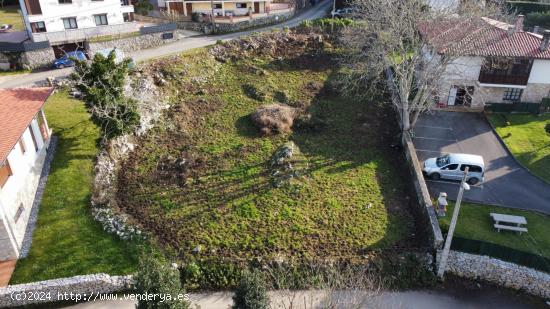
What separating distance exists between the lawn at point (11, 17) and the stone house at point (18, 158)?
34905mm

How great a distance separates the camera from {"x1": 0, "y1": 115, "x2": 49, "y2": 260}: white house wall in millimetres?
22750

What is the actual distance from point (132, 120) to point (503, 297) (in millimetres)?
25732

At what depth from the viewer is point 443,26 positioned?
34.1 metres

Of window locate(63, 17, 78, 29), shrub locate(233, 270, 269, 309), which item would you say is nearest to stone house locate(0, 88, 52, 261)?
shrub locate(233, 270, 269, 309)

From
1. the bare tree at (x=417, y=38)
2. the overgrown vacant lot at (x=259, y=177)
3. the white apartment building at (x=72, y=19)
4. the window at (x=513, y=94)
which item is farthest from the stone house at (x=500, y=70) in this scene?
the white apartment building at (x=72, y=19)

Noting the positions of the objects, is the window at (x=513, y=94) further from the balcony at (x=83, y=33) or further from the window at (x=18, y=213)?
the window at (x=18, y=213)

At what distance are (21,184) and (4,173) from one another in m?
1.74

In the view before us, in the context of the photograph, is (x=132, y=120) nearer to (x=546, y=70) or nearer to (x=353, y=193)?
(x=353, y=193)

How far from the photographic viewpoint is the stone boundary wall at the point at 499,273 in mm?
22656

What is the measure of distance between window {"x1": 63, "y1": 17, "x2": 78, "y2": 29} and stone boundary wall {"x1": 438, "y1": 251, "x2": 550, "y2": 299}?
44.2 m

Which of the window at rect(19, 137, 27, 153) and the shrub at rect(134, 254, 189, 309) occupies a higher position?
the window at rect(19, 137, 27, 153)

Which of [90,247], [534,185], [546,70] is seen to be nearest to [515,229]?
[534,185]

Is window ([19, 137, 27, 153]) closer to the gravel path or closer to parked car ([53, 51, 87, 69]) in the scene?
the gravel path

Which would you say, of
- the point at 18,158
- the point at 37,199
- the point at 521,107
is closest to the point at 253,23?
the point at 521,107
